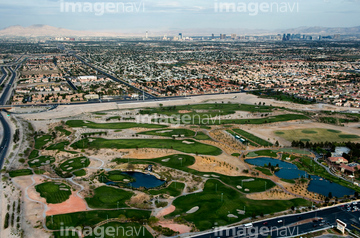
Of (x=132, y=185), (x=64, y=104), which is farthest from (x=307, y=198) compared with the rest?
(x=64, y=104)

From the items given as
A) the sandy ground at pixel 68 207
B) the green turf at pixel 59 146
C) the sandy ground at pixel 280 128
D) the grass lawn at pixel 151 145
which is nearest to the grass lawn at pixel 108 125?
the grass lawn at pixel 151 145

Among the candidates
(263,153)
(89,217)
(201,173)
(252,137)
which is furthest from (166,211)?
(252,137)

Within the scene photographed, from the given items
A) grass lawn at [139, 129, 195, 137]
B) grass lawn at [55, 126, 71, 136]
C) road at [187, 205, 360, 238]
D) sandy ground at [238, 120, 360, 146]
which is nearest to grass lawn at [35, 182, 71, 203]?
road at [187, 205, 360, 238]

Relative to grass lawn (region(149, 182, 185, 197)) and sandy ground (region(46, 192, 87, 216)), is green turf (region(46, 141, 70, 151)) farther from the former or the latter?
grass lawn (region(149, 182, 185, 197))

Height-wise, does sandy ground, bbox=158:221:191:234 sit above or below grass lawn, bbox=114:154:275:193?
below

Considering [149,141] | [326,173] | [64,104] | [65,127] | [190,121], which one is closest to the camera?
[326,173]

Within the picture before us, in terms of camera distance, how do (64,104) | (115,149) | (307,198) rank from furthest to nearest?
(64,104) → (115,149) → (307,198)

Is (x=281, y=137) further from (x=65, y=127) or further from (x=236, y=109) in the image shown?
(x=65, y=127)
